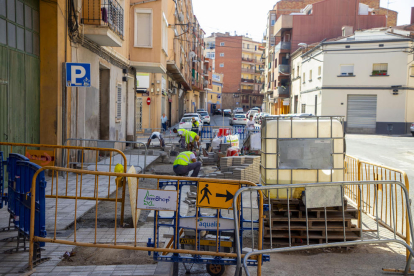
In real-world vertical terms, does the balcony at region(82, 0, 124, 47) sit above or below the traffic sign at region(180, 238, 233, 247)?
above

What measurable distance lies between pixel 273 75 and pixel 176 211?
60540mm

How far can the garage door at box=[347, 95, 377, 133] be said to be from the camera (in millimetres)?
37188

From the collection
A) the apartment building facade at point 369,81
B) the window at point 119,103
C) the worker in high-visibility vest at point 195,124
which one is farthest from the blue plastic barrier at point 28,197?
the apartment building facade at point 369,81

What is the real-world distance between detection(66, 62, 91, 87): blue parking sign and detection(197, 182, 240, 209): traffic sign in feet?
22.4

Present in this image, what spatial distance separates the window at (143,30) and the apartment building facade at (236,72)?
8331 centimetres

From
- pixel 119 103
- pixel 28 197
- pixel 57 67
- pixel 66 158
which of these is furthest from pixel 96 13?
pixel 28 197

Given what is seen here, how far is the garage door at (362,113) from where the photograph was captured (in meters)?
37.2

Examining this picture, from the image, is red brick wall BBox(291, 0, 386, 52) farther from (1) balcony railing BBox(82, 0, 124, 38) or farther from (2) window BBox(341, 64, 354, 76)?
(1) balcony railing BBox(82, 0, 124, 38)

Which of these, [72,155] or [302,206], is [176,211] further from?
[72,155]

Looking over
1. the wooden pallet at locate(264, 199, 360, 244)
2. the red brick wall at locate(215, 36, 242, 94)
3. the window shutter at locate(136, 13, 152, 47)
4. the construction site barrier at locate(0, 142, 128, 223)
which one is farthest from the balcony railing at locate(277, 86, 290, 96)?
the wooden pallet at locate(264, 199, 360, 244)

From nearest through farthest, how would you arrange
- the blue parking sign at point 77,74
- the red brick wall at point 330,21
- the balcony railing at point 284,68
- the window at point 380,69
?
the blue parking sign at point 77,74 < the window at point 380,69 < the red brick wall at point 330,21 < the balcony railing at point 284,68

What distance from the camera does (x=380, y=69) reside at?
36844 millimetres

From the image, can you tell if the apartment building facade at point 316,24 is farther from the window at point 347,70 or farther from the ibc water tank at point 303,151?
the ibc water tank at point 303,151

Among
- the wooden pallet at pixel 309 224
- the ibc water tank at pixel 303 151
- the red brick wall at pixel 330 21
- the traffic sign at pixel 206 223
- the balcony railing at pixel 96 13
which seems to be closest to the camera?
the traffic sign at pixel 206 223
